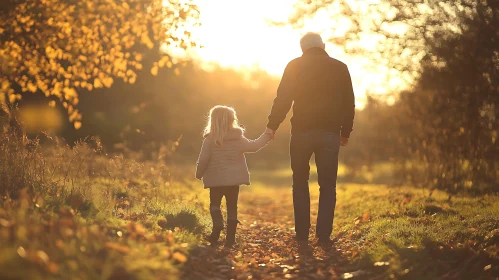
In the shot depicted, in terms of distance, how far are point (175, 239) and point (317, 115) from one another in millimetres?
2266

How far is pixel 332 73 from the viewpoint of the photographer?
23.8ft

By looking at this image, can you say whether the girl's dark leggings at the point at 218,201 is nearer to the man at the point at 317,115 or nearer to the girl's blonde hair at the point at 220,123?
the girl's blonde hair at the point at 220,123

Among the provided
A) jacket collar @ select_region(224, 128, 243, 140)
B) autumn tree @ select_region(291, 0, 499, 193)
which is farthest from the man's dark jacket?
autumn tree @ select_region(291, 0, 499, 193)

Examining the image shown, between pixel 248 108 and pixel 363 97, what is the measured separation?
3019cm

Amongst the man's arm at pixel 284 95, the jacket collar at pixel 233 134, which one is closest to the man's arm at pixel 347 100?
the man's arm at pixel 284 95

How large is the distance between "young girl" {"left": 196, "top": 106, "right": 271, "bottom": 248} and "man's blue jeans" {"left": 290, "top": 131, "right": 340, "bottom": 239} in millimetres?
556

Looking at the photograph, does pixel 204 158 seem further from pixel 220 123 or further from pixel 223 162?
pixel 220 123

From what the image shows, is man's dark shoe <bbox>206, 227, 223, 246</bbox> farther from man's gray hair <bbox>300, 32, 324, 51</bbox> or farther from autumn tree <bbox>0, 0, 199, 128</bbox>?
autumn tree <bbox>0, 0, 199, 128</bbox>

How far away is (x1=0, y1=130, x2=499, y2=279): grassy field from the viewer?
4734mm

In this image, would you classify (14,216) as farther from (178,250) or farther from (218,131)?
(218,131)

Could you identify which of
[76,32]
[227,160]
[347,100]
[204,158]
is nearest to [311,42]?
[347,100]

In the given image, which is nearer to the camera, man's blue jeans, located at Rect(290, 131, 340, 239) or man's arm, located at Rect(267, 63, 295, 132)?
man's blue jeans, located at Rect(290, 131, 340, 239)

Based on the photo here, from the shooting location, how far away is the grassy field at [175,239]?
473cm

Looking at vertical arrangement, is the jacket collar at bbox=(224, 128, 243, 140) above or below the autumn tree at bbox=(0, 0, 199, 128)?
below
